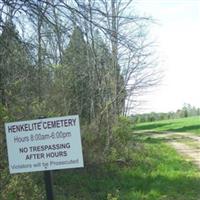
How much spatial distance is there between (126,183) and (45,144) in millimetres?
7071

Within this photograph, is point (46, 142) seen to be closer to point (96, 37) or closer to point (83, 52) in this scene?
point (96, 37)

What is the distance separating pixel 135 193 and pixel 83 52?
6.19m

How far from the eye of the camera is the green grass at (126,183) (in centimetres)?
1243

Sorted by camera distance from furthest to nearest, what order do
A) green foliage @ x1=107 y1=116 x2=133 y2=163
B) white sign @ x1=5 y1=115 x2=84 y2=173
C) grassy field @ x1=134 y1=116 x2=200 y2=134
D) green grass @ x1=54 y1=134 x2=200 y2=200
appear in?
1. grassy field @ x1=134 y1=116 x2=200 y2=134
2. green foliage @ x1=107 y1=116 x2=133 y2=163
3. green grass @ x1=54 y1=134 x2=200 y2=200
4. white sign @ x1=5 y1=115 x2=84 y2=173

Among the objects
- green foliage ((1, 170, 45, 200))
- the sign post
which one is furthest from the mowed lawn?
the sign post

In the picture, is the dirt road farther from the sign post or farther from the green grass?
the sign post

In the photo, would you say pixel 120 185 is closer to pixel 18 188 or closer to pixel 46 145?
pixel 18 188

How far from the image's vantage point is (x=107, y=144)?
17422mm

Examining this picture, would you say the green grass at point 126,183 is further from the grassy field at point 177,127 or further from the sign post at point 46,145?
the grassy field at point 177,127

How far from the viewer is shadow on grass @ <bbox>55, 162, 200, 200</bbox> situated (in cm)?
1250

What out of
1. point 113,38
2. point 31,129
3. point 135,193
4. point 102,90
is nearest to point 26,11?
point 113,38

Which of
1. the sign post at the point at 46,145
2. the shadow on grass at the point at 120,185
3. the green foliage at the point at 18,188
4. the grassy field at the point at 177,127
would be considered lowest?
the shadow on grass at the point at 120,185

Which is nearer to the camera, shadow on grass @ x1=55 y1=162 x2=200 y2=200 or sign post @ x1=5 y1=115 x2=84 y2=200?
sign post @ x1=5 y1=115 x2=84 y2=200

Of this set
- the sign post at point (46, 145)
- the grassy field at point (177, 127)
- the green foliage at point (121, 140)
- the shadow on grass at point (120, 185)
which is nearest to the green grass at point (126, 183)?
the shadow on grass at point (120, 185)
